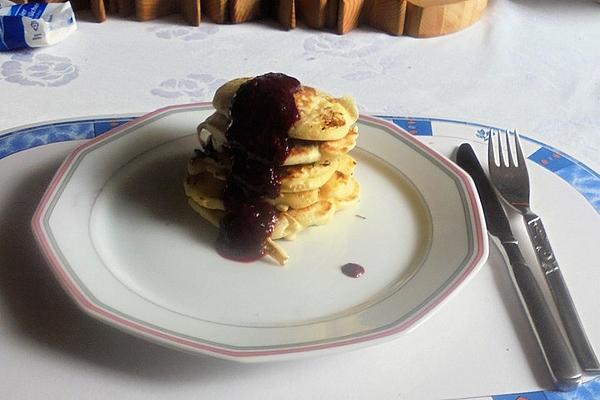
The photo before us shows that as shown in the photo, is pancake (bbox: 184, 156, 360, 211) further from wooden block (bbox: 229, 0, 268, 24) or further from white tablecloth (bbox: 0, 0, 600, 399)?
wooden block (bbox: 229, 0, 268, 24)

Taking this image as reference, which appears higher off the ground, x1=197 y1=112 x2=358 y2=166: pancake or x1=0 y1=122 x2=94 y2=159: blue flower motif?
x1=197 y1=112 x2=358 y2=166: pancake

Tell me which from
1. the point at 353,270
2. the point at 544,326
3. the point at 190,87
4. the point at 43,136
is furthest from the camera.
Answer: the point at 190,87

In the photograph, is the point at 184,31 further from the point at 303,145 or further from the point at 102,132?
the point at 303,145

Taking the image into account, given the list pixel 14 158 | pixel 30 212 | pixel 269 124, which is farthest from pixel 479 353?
pixel 14 158

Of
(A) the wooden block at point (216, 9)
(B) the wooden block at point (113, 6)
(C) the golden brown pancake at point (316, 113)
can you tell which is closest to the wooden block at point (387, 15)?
(A) the wooden block at point (216, 9)

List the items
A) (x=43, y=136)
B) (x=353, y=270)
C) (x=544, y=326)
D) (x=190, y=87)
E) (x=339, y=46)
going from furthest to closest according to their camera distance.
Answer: (x=339, y=46), (x=190, y=87), (x=43, y=136), (x=353, y=270), (x=544, y=326)

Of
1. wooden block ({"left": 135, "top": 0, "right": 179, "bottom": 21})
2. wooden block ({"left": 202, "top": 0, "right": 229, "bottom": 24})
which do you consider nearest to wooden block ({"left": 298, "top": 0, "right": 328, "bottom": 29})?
wooden block ({"left": 202, "top": 0, "right": 229, "bottom": 24})

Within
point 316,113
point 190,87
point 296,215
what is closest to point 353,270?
point 296,215
